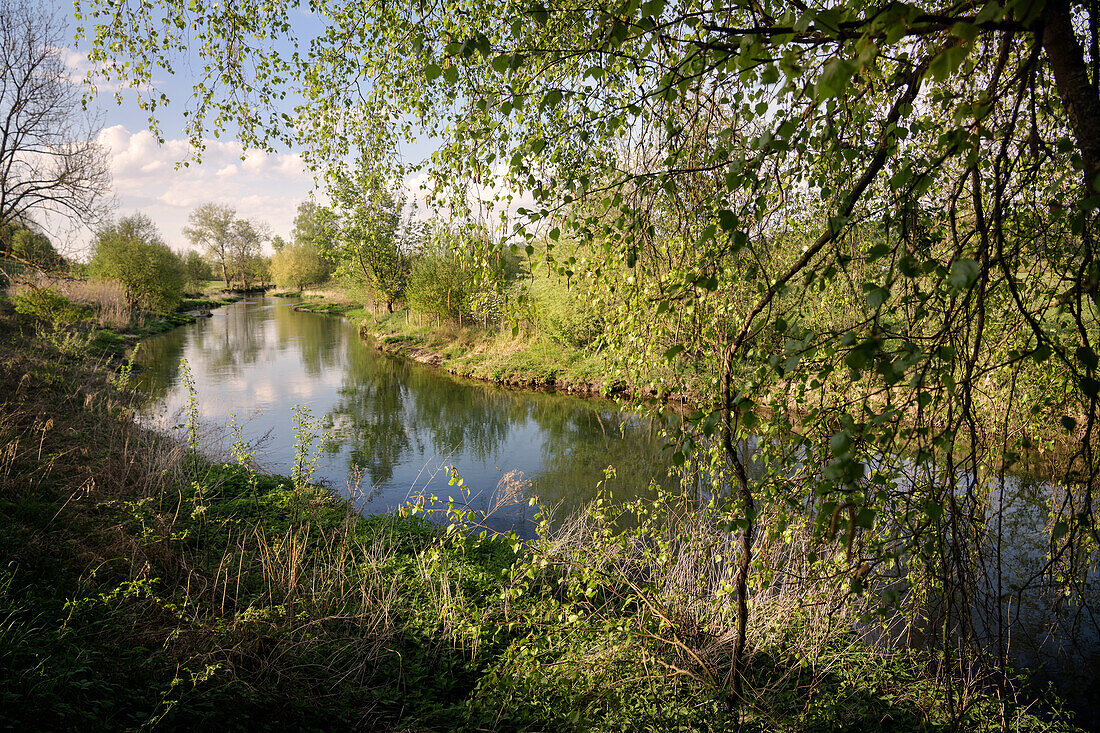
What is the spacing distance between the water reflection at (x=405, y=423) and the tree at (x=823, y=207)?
201 cm

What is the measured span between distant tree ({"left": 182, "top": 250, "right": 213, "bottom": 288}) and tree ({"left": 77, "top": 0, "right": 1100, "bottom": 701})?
5378 cm

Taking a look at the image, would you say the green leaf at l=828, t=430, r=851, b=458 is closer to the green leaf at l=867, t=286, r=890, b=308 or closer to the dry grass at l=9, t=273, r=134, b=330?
the green leaf at l=867, t=286, r=890, b=308

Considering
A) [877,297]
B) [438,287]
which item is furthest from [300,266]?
[877,297]

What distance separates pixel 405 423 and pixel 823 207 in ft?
39.8

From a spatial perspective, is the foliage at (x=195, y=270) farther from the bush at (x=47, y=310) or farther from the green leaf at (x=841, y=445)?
the green leaf at (x=841, y=445)

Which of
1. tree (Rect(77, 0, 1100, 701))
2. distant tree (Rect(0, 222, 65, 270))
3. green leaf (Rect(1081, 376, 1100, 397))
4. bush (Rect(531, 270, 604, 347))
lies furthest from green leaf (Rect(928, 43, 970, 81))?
bush (Rect(531, 270, 604, 347))

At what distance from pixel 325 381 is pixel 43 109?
32.8 feet

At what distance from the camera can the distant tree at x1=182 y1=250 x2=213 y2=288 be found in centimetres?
4950

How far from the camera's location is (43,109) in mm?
13539

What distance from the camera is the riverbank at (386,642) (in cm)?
314

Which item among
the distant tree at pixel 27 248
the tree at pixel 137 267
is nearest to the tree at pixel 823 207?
the distant tree at pixel 27 248

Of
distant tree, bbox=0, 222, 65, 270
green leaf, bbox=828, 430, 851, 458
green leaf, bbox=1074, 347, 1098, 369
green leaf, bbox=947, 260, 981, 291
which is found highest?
distant tree, bbox=0, 222, 65, 270

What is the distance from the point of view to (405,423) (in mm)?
14055

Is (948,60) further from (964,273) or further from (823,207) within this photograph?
(823,207)
